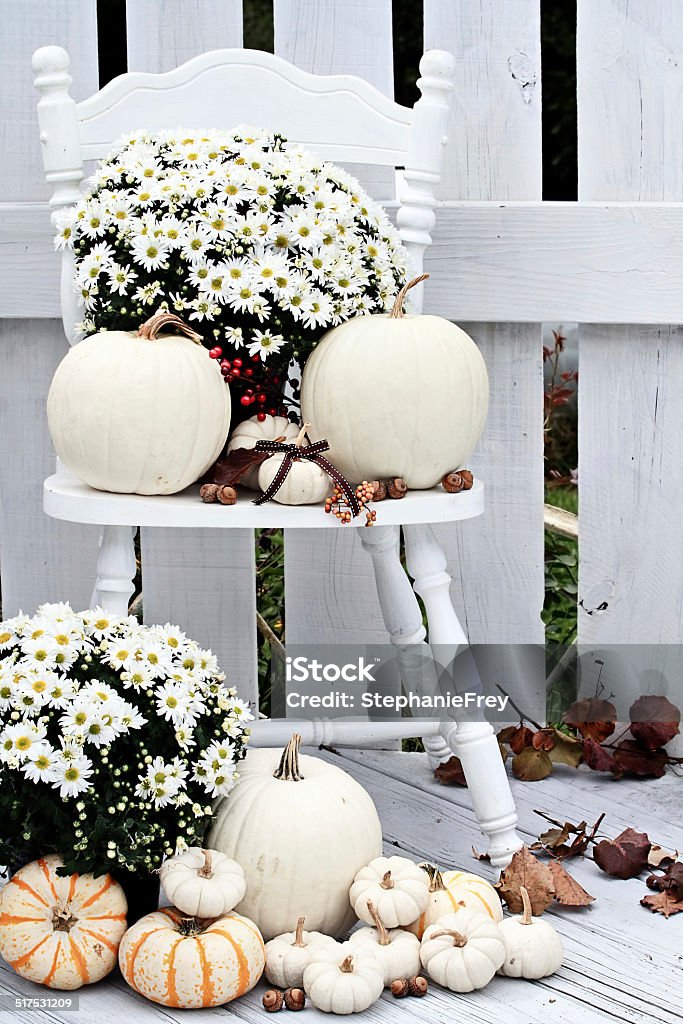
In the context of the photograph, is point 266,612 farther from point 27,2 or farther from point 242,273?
point 27,2

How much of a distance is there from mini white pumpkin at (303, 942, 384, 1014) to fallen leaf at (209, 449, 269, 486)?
0.64 m

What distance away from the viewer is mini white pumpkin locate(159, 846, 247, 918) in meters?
1.53

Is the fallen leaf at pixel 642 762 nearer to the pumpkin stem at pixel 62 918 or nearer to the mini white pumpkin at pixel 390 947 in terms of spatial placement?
the mini white pumpkin at pixel 390 947

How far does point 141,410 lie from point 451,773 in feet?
3.21

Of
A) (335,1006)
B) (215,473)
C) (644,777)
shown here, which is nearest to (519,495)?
(644,777)

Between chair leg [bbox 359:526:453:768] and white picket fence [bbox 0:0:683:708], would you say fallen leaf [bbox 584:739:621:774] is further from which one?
chair leg [bbox 359:526:453:768]

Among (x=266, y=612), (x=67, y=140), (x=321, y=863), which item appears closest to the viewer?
(x=321, y=863)

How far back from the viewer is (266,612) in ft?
9.13

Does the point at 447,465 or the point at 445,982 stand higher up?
the point at 447,465

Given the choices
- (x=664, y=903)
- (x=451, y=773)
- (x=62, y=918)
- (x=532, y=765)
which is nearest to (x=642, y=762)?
(x=532, y=765)

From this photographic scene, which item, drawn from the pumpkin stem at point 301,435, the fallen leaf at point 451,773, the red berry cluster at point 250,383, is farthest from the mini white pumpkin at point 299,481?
the fallen leaf at point 451,773

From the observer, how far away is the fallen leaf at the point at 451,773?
7.48 feet

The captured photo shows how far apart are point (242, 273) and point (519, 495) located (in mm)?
796

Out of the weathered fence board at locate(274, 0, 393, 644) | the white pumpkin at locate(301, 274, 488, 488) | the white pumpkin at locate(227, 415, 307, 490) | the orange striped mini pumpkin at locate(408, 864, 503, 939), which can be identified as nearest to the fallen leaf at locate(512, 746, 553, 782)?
the weathered fence board at locate(274, 0, 393, 644)
